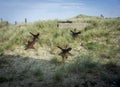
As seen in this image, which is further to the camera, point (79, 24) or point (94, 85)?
point (79, 24)

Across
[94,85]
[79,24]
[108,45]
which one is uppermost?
[79,24]

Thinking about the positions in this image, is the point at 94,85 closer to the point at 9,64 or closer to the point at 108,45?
the point at 9,64

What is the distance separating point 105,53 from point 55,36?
337 cm

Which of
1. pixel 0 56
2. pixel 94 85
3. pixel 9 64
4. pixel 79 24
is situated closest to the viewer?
pixel 94 85

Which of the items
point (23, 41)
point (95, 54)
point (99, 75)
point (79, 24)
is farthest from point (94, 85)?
point (79, 24)

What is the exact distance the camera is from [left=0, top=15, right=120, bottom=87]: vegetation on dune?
6.82 metres

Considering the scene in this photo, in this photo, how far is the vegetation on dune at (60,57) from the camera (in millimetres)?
6824

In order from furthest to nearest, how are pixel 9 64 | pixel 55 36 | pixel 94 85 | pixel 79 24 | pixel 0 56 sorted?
pixel 79 24, pixel 55 36, pixel 0 56, pixel 9 64, pixel 94 85

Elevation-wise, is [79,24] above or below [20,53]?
above

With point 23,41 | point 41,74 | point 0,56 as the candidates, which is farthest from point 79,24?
point 41,74

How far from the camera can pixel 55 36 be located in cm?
1175

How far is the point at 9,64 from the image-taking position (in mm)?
8398

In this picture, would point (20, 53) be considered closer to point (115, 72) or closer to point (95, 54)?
point (95, 54)

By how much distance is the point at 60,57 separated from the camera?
9203mm
